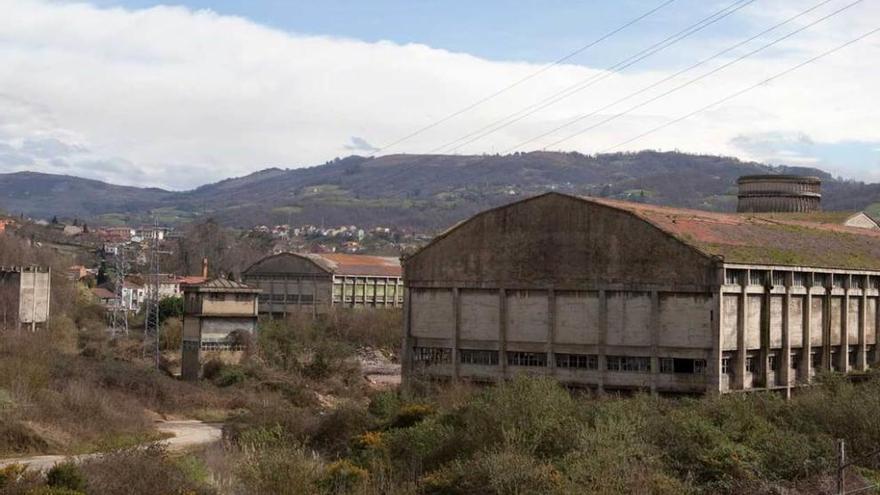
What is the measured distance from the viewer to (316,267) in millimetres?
89250

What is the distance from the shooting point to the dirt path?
111 ft

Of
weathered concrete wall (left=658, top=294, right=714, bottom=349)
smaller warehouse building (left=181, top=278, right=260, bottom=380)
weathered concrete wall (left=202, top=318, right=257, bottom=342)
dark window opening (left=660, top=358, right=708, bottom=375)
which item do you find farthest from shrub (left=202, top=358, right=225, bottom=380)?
weathered concrete wall (left=658, top=294, right=714, bottom=349)

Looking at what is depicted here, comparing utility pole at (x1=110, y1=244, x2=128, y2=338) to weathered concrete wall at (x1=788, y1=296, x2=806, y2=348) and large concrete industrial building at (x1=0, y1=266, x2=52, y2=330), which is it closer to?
large concrete industrial building at (x1=0, y1=266, x2=52, y2=330)

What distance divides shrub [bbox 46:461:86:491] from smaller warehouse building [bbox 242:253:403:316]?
62.9 meters

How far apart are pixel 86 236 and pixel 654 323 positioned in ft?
537

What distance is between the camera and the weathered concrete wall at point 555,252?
41100mm

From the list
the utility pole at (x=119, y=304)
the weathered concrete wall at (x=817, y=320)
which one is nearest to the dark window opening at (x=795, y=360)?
the weathered concrete wall at (x=817, y=320)

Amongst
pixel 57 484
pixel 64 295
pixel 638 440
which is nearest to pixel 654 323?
pixel 638 440

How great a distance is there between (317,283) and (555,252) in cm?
4769

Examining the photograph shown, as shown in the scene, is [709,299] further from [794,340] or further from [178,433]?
[178,433]

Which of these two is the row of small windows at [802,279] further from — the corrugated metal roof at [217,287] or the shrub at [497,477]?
the corrugated metal roof at [217,287]

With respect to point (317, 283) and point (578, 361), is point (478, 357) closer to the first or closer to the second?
point (578, 361)

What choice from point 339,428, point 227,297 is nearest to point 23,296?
point 227,297

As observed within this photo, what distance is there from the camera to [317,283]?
292 ft
